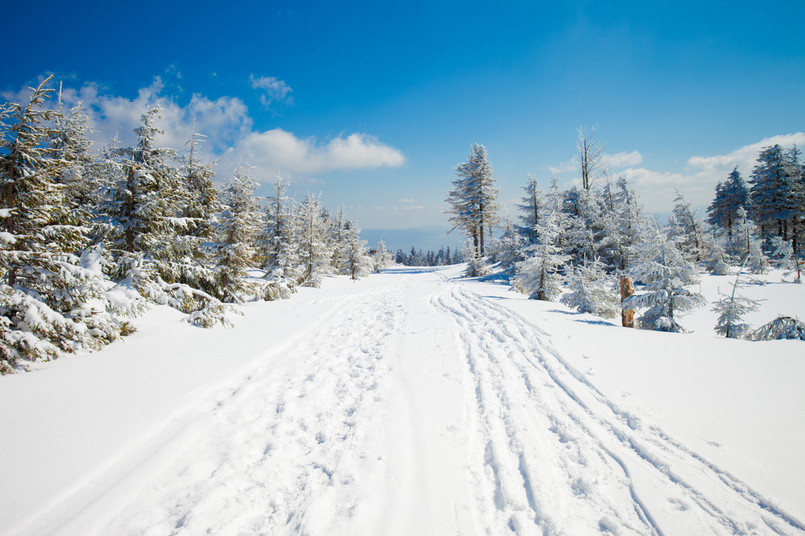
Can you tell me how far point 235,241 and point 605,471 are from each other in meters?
14.9

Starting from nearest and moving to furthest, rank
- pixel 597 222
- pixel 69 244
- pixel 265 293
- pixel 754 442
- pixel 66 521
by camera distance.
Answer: pixel 66 521 → pixel 754 442 → pixel 69 244 → pixel 265 293 → pixel 597 222

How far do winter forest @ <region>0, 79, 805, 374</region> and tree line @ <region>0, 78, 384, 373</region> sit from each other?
0.09 ft

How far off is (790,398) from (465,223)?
28293mm

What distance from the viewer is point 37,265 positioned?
18.0ft

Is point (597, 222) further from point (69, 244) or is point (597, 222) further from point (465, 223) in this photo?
point (69, 244)

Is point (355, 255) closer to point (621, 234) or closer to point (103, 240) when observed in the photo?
point (621, 234)

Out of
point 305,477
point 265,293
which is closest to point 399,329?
point 305,477

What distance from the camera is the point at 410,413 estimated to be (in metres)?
3.87

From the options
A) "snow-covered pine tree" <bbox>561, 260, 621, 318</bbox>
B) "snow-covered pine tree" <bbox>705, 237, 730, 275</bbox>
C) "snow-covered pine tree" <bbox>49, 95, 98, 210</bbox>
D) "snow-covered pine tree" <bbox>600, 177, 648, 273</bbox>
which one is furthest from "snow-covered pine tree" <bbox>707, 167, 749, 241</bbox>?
"snow-covered pine tree" <bbox>49, 95, 98, 210</bbox>

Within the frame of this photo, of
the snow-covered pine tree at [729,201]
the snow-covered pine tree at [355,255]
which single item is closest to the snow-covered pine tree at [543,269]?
the snow-covered pine tree at [355,255]

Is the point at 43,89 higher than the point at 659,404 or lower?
higher

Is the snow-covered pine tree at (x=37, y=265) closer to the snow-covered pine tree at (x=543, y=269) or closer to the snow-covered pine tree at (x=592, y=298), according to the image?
the snow-covered pine tree at (x=592, y=298)

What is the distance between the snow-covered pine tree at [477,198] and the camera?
97.5 ft

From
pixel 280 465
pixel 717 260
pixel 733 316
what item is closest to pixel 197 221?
pixel 280 465
